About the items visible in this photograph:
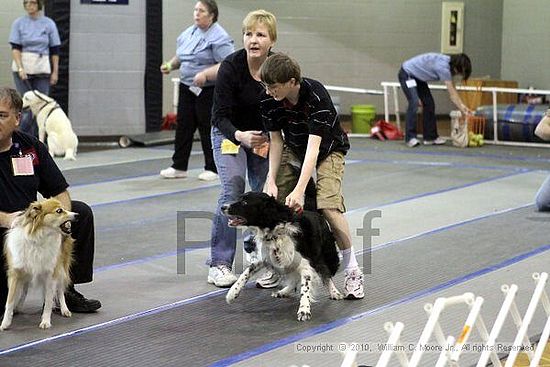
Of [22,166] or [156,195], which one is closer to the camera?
[22,166]

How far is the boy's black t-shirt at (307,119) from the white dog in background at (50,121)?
596 centimetres

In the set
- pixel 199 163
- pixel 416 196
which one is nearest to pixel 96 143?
pixel 199 163

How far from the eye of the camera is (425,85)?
39.9 feet

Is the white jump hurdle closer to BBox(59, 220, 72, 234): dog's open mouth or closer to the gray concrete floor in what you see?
the gray concrete floor

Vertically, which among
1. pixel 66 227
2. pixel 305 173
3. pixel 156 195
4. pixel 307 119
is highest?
pixel 307 119

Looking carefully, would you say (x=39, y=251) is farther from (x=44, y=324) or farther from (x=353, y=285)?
(x=353, y=285)

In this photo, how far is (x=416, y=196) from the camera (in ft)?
27.2

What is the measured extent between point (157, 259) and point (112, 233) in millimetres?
843

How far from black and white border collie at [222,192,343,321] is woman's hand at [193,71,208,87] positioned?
3.73 m

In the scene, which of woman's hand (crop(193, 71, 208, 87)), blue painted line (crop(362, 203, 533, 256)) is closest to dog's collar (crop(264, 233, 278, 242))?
blue painted line (crop(362, 203, 533, 256))

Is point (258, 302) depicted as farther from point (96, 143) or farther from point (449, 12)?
point (449, 12)

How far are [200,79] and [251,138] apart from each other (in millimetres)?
3500

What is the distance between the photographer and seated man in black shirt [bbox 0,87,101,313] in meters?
4.51

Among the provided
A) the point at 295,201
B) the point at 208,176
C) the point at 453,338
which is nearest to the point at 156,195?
the point at 208,176
